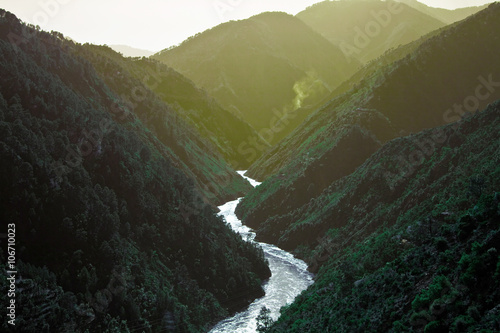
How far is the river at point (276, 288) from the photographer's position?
6375 cm

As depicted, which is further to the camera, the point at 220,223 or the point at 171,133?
the point at 171,133

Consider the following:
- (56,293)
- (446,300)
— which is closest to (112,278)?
(56,293)

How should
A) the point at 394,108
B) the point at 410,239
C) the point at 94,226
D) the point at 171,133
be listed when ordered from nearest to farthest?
1. the point at 410,239
2. the point at 94,226
3. the point at 394,108
4. the point at 171,133

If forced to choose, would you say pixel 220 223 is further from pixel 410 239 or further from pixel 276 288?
pixel 410 239

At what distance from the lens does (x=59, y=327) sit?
1809 inches

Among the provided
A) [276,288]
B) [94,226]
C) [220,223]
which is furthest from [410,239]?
[220,223]

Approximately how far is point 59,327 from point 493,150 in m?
56.9

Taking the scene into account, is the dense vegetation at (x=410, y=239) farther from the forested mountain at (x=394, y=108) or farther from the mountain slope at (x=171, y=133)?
the mountain slope at (x=171, y=133)

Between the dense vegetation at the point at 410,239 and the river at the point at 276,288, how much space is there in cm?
296

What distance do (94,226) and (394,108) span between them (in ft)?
317

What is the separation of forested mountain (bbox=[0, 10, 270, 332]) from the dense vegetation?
15440mm

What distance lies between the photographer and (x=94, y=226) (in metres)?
57.0

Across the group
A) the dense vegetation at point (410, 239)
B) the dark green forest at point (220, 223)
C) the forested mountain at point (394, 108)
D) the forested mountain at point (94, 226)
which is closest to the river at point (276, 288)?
the dark green forest at point (220, 223)

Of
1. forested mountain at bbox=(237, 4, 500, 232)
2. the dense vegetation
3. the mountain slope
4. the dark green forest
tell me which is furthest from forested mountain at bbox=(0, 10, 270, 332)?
the mountain slope
